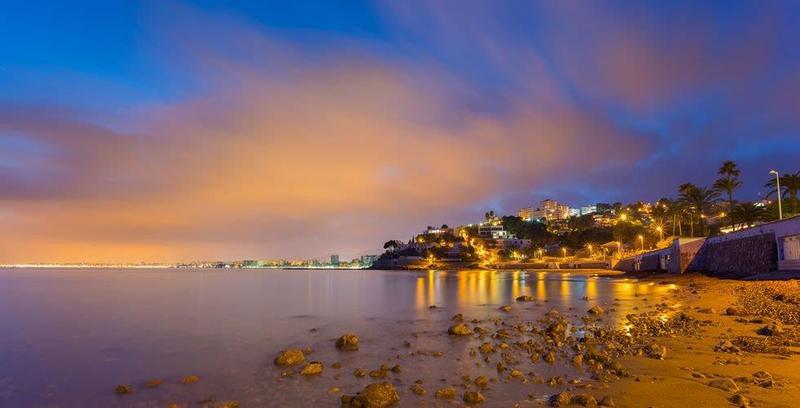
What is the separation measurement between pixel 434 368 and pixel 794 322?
1623 centimetres

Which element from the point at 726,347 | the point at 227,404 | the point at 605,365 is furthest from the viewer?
the point at 726,347

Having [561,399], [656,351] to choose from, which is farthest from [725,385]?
[656,351]

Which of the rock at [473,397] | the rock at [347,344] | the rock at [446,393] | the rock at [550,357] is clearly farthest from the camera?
the rock at [347,344]

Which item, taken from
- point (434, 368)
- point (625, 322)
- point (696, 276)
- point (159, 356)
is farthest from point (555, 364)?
point (696, 276)

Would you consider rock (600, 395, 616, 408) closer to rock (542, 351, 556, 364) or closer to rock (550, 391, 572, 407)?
rock (550, 391, 572, 407)

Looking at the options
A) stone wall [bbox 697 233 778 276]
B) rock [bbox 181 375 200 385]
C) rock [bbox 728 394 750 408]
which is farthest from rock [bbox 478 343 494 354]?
stone wall [bbox 697 233 778 276]

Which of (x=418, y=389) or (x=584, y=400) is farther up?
(x=584, y=400)

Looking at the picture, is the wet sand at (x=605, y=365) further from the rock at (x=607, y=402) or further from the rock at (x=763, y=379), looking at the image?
the rock at (x=607, y=402)

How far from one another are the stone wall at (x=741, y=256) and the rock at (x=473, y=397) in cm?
4745

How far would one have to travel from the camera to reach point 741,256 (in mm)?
Result: 52125

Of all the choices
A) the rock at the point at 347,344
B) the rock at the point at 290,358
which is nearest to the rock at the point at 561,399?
the rock at the point at 290,358

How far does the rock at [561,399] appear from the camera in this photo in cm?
1109

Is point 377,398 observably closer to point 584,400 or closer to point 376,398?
point 376,398

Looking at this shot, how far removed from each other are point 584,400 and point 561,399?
20.5 inches
